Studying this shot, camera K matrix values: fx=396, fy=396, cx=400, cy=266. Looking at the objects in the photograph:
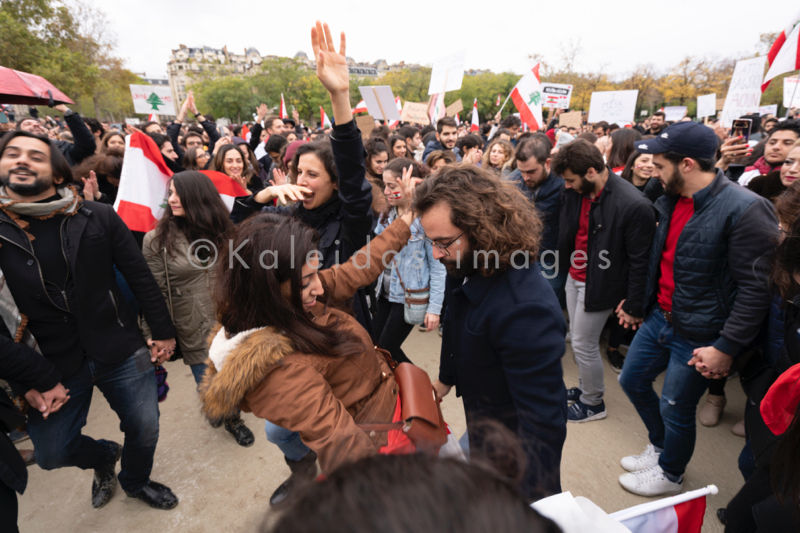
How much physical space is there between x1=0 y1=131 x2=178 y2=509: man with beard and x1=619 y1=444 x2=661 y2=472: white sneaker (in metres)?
2.96

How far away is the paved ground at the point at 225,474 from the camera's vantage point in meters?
2.43

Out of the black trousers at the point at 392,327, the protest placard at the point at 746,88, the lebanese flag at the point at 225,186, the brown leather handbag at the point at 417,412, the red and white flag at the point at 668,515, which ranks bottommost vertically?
the black trousers at the point at 392,327

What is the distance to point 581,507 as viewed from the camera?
2.62 ft

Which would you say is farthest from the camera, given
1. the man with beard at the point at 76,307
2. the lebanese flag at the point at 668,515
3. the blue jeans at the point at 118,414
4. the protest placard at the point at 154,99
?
the protest placard at the point at 154,99

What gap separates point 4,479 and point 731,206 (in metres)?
3.56

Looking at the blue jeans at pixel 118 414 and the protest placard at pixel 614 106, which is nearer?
the blue jeans at pixel 118 414

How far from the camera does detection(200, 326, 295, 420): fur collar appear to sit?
4.34 ft

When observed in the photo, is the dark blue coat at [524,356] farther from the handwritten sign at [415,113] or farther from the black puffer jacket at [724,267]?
the handwritten sign at [415,113]

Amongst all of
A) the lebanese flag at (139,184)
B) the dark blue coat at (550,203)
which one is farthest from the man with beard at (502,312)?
the lebanese flag at (139,184)

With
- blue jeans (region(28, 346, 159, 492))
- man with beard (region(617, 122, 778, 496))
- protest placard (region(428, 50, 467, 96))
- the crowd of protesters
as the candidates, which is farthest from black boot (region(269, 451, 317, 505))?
protest placard (region(428, 50, 467, 96))

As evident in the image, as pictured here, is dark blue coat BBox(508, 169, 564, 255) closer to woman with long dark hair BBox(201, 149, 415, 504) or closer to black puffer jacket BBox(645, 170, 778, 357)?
black puffer jacket BBox(645, 170, 778, 357)

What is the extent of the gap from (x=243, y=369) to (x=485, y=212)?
3.35 feet

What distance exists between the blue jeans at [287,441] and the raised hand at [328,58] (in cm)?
185

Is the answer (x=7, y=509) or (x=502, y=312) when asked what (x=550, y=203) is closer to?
A: (x=502, y=312)
